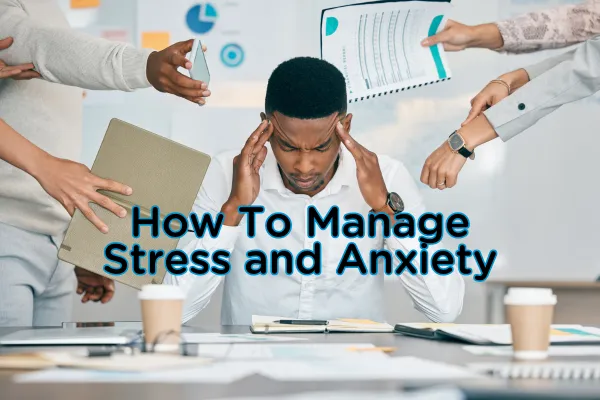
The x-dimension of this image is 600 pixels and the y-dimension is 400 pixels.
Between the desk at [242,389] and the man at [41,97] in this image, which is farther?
the man at [41,97]

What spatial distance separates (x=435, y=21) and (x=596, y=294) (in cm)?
130

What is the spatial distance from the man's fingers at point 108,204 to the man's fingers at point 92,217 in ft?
0.08

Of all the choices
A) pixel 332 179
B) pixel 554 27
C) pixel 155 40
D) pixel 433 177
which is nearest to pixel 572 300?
pixel 554 27

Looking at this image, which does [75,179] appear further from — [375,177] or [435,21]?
[435,21]

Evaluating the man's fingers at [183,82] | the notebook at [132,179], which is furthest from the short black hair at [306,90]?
the notebook at [132,179]

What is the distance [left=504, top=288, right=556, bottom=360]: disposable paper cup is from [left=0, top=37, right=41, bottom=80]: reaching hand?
1.42 metres

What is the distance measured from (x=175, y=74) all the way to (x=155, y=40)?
1.28 metres

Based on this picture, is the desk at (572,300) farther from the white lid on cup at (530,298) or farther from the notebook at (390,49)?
the white lid on cup at (530,298)

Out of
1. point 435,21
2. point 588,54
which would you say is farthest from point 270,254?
point 588,54

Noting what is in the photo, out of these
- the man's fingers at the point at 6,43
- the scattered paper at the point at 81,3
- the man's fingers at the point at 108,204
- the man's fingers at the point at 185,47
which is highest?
the scattered paper at the point at 81,3

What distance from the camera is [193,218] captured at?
2.22 m

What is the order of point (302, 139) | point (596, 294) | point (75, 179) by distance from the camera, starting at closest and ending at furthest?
point (75, 179) → point (302, 139) → point (596, 294)

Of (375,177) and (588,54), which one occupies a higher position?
(588,54)

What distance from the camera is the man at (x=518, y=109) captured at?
7.15 ft
